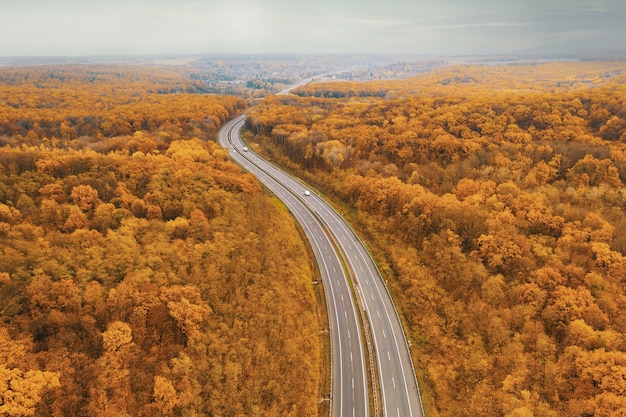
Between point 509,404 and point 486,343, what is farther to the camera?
point 486,343

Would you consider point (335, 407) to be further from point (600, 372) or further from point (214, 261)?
point (600, 372)

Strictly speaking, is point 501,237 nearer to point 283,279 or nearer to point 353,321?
point 353,321

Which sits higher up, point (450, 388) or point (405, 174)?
point (405, 174)

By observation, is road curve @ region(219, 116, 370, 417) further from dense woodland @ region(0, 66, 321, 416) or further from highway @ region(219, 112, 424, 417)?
dense woodland @ region(0, 66, 321, 416)

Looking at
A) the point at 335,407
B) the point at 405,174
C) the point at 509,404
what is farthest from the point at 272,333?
the point at 405,174

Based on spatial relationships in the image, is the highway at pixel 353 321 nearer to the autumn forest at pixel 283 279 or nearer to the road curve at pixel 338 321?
the road curve at pixel 338 321

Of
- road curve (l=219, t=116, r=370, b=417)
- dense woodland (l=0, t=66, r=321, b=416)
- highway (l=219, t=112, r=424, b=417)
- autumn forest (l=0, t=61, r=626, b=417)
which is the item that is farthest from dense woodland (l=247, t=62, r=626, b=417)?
dense woodland (l=0, t=66, r=321, b=416)

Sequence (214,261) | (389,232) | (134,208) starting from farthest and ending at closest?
(389,232) → (134,208) → (214,261)
